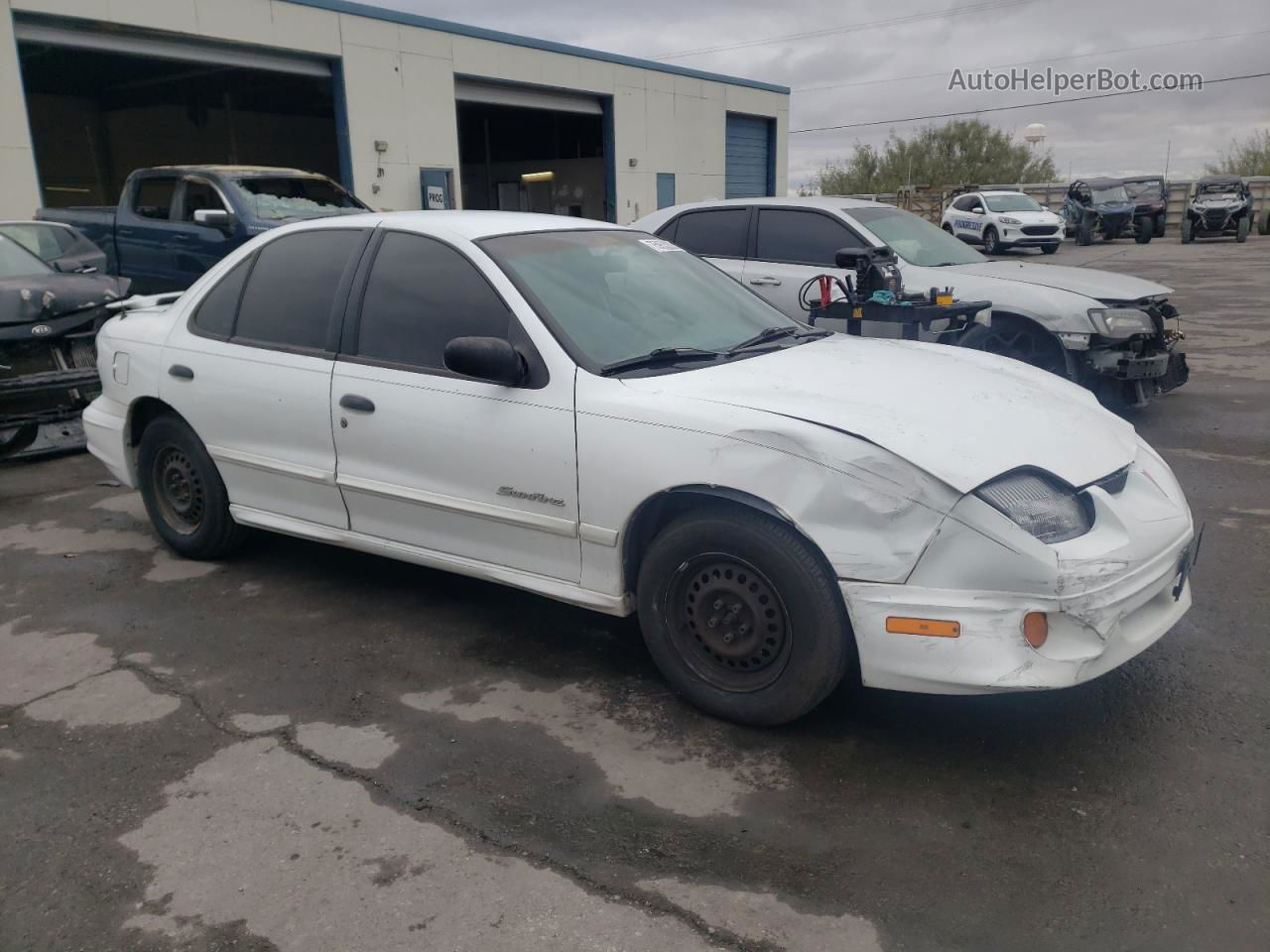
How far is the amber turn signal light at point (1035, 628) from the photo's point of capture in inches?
112

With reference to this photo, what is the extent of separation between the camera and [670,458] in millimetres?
3236

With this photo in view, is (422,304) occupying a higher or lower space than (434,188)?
lower

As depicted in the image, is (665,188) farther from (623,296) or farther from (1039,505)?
(1039,505)

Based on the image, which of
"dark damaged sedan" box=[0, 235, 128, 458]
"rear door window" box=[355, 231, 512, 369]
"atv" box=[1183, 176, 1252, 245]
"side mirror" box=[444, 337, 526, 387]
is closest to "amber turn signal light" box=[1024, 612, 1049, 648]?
"side mirror" box=[444, 337, 526, 387]

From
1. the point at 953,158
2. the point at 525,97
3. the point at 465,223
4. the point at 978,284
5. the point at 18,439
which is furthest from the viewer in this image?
the point at 953,158

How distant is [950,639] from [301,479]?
273cm

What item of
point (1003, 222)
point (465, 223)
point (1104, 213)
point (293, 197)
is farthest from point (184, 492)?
point (1104, 213)

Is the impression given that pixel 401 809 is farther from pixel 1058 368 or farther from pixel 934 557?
pixel 1058 368

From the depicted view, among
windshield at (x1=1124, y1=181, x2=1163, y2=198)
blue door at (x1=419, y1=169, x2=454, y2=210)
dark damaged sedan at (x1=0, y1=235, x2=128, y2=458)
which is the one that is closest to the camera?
dark damaged sedan at (x1=0, y1=235, x2=128, y2=458)

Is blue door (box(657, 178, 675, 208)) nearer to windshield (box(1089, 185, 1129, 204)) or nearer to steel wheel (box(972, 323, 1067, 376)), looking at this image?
windshield (box(1089, 185, 1129, 204))

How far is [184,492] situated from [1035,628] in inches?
154

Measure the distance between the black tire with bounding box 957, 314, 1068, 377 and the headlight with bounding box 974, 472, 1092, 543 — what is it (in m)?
4.37

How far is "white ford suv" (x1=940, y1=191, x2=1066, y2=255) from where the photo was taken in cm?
2630

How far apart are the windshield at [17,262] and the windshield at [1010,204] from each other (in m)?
24.6
